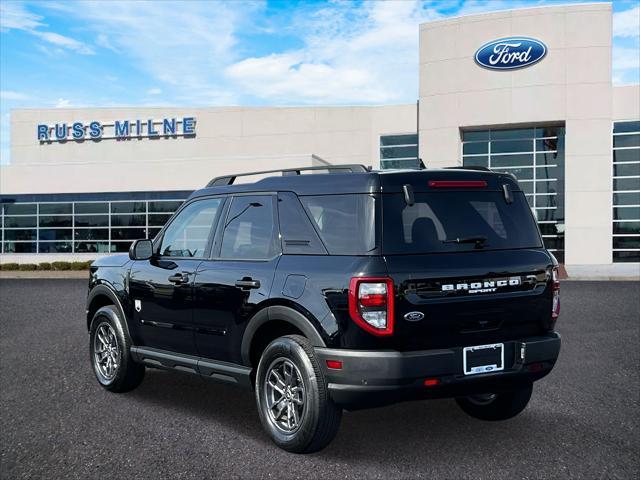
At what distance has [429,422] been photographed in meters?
5.82

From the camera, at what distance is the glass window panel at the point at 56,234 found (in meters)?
38.7

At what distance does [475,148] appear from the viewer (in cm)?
3422

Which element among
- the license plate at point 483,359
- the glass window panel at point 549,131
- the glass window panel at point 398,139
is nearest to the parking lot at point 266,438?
the license plate at point 483,359

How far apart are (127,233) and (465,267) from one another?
34.5 m

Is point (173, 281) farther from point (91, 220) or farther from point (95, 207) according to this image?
point (91, 220)

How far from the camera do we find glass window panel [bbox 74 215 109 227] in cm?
3797

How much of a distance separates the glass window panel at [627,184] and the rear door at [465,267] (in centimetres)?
2914

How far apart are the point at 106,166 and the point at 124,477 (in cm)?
3509

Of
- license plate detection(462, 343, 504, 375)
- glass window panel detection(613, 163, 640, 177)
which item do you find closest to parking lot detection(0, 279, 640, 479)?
license plate detection(462, 343, 504, 375)

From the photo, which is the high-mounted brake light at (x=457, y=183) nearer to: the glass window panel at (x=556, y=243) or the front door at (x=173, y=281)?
the front door at (x=173, y=281)

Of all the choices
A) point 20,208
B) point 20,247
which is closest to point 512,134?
point 20,208

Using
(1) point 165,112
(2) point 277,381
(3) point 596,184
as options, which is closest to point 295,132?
(1) point 165,112

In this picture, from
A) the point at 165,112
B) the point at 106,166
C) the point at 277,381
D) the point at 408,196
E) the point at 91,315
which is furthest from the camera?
the point at 165,112

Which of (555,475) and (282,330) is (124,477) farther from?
(555,475)
